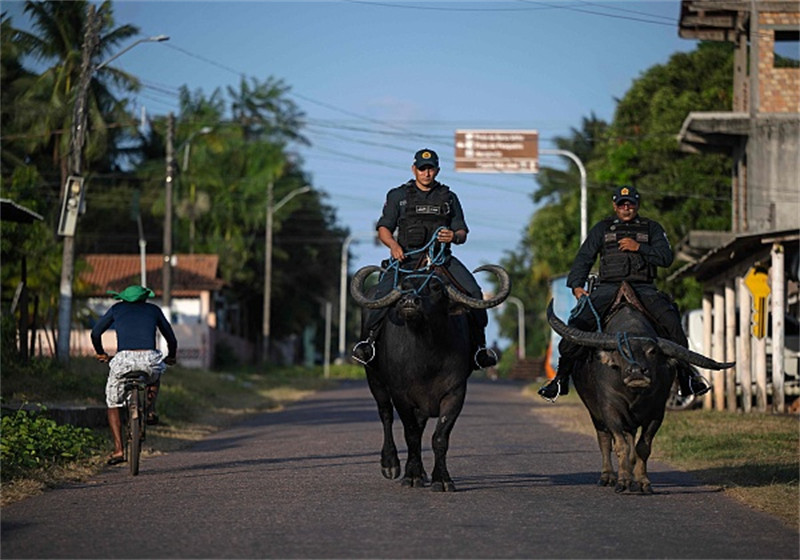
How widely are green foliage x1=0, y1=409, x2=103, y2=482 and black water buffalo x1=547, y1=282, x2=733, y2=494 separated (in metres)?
5.29

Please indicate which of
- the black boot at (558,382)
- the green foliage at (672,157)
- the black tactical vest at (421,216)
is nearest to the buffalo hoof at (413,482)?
the black boot at (558,382)

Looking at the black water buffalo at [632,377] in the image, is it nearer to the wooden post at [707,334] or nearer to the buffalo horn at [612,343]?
the buffalo horn at [612,343]

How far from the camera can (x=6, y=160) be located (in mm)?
53688

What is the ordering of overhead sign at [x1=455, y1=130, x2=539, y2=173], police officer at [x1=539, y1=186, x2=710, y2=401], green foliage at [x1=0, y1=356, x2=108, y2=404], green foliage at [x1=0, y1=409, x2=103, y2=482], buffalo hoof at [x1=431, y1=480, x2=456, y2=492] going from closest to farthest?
buffalo hoof at [x1=431, y1=480, x2=456, y2=492] → police officer at [x1=539, y1=186, x2=710, y2=401] → green foliage at [x1=0, y1=409, x2=103, y2=482] → green foliage at [x1=0, y1=356, x2=108, y2=404] → overhead sign at [x1=455, y1=130, x2=539, y2=173]

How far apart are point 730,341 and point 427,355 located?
58.7 feet

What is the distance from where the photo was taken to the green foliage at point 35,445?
13.4 metres

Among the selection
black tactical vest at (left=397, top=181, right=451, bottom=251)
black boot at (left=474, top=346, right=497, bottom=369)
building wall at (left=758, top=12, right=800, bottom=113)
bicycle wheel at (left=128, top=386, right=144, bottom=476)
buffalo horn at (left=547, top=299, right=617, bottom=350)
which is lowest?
bicycle wheel at (left=128, top=386, right=144, bottom=476)

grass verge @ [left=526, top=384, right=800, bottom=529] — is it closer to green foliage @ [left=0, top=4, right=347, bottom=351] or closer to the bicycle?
the bicycle

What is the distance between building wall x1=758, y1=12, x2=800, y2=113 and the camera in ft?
118

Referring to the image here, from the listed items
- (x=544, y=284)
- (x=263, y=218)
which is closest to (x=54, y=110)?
(x=263, y=218)

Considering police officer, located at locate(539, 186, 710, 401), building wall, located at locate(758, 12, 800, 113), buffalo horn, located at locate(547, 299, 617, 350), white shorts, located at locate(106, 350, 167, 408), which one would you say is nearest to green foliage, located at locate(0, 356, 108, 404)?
white shorts, located at locate(106, 350, 167, 408)

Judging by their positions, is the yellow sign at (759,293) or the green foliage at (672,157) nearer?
the yellow sign at (759,293)

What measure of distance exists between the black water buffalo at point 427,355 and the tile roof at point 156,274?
48.3m

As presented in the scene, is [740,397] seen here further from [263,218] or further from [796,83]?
[263,218]
